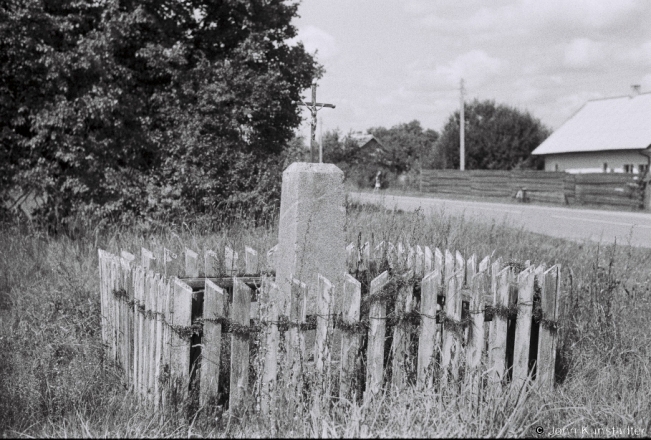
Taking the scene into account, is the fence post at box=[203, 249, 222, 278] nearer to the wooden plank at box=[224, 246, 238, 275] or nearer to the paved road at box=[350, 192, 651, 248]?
the wooden plank at box=[224, 246, 238, 275]

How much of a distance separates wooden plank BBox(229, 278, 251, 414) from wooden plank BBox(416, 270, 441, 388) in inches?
39.8

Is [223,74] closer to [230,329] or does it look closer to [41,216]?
[41,216]

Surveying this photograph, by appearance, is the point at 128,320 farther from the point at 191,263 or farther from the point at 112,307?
the point at 191,263

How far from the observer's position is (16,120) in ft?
33.6

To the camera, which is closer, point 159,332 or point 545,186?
point 159,332

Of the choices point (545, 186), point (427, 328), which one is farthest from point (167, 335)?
point (545, 186)

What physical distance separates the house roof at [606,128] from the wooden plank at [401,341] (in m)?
29.3

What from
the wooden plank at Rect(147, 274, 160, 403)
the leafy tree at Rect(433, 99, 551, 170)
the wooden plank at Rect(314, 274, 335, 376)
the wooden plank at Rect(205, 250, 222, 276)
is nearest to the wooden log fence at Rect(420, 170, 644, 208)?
the leafy tree at Rect(433, 99, 551, 170)

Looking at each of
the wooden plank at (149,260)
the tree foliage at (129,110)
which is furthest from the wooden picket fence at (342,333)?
the tree foliage at (129,110)

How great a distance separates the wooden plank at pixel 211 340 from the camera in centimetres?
354

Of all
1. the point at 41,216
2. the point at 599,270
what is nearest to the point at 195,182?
the point at 41,216

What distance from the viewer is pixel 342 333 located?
141 inches

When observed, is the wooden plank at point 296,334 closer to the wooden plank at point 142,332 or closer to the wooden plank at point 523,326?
the wooden plank at point 142,332

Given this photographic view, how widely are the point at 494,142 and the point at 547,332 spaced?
39112mm
